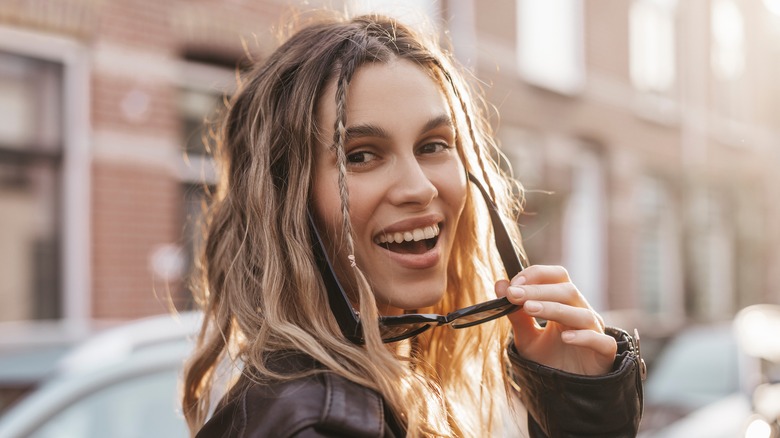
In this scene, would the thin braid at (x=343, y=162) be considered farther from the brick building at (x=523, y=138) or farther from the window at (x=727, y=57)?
the window at (x=727, y=57)

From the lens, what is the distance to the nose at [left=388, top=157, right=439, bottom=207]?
61.2 inches

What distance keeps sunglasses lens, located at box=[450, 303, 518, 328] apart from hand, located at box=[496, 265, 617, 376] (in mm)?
22

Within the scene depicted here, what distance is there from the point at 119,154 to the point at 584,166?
288 inches

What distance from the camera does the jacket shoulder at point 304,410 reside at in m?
1.22

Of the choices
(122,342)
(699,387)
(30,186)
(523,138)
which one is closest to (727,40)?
(523,138)

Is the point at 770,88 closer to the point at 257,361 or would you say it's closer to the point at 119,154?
the point at 119,154

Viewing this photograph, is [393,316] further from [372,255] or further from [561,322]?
[561,322]

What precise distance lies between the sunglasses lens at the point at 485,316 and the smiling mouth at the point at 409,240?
147 millimetres

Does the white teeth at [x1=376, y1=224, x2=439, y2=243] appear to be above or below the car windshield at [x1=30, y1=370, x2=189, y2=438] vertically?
above

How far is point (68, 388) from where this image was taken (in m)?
2.48

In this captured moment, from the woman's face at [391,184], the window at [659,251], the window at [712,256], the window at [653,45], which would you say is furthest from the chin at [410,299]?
the window at [712,256]

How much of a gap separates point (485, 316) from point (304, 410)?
0.46 m

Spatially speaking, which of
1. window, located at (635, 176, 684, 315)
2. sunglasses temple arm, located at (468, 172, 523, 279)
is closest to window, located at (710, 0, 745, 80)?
window, located at (635, 176, 684, 315)

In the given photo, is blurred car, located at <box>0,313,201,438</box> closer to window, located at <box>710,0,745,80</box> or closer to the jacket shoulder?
the jacket shoulder
